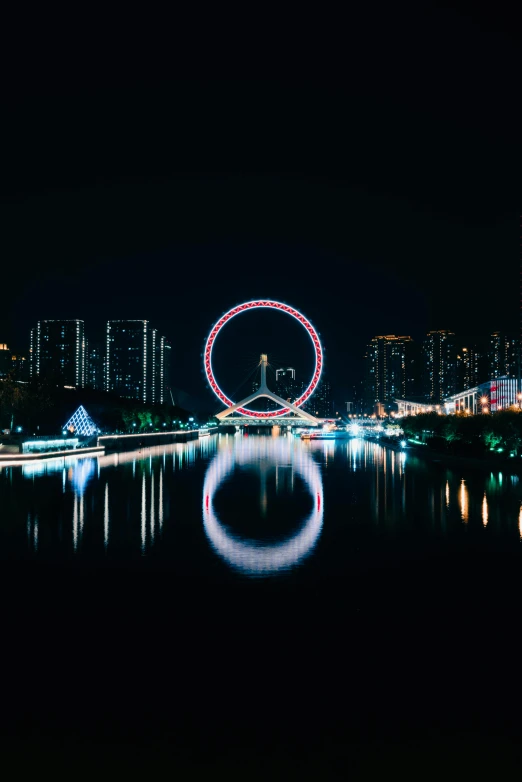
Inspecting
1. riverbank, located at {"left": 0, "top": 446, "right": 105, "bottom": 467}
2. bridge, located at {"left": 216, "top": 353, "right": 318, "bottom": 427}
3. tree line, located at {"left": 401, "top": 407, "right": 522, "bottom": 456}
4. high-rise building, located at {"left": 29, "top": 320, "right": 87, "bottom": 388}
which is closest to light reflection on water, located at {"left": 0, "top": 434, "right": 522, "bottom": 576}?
riverbank, located at {"left": 0, "top": 446, "right": 105, "bottom": 467}

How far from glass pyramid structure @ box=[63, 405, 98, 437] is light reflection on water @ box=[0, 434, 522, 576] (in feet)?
78.8

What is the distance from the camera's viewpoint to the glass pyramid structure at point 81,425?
162 ft

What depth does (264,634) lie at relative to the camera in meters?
6.18

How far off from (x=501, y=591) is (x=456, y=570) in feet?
3.47

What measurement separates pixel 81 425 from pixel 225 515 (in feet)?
125

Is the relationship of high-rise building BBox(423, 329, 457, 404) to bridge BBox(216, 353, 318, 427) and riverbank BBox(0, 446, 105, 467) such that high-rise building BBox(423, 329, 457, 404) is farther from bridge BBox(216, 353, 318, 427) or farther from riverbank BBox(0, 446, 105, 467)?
riverbank BBox(0, 446, 105, 467)

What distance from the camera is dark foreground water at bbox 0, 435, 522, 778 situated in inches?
173

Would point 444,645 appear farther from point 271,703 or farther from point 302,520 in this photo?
point 302,520

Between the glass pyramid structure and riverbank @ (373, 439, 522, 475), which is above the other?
the glass pyramid structure

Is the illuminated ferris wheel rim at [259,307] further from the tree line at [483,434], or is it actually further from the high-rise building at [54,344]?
the high-rise building at [54,344]

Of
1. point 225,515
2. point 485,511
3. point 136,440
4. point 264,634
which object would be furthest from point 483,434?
point 264,634

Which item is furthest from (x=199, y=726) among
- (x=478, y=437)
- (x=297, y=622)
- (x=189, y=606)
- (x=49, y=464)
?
(x=478, y=437)

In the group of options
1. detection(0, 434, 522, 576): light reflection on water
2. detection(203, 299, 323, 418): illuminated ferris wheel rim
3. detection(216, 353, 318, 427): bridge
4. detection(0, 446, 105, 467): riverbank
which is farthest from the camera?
detection(216, 353, 318, 427): bridge

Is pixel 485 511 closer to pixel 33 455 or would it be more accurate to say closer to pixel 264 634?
pixel 264 634
